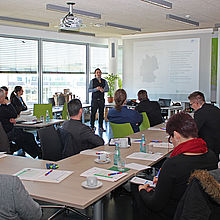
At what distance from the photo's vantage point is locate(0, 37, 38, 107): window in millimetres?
10016

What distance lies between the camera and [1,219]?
227cm

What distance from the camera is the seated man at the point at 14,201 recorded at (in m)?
2.15

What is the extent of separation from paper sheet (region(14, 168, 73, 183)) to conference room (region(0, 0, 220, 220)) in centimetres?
256

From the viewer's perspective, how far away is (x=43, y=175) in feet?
10.1

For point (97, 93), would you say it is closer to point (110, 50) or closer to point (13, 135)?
point (110, 50)

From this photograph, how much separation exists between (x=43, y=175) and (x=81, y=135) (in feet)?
4.18

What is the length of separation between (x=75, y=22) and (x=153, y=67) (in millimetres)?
6799

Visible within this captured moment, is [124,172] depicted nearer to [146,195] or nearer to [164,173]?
[146,195]

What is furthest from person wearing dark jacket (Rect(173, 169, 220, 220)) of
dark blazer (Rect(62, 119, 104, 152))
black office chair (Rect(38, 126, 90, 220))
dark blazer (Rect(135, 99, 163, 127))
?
Result: dark blazer (Rect(135, 99, 163, 127))

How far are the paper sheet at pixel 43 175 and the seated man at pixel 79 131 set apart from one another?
109cm

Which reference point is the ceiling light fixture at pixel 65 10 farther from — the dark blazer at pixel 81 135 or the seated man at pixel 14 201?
the seated man at pixel 14 201

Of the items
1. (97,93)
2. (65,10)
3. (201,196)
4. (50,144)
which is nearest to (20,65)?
(97,93)

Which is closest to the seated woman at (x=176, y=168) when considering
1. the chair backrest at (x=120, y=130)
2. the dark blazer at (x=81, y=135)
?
the dark blazer at (x=81, y=135)

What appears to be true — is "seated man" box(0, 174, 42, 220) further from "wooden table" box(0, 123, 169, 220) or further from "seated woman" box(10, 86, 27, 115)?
"seated woman" box(10, 86, 27, 115)
